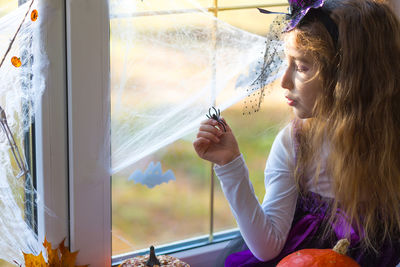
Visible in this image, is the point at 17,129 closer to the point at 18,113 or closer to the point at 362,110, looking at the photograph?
the point at 18,113

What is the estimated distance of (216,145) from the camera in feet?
3.47

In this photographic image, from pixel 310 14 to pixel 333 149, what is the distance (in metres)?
0.32

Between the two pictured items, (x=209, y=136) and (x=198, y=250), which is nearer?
(x=209, y=136)

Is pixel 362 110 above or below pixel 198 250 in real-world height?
above

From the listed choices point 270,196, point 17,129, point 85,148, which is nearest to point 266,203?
point 270,196

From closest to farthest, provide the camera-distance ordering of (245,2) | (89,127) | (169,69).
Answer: (89,127) → (169,69) → (245,2)

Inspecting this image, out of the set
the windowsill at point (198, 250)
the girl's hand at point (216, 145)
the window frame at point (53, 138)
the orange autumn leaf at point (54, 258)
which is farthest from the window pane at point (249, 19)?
the orange autumn leaf at point (54, 258)

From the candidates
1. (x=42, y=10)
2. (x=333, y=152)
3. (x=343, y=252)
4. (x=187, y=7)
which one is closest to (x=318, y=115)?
(x=333, y=152)

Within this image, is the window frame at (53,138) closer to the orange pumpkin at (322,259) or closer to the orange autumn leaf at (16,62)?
the orange autumn leaf at (16,62)

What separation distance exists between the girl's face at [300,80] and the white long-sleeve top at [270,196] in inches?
5.4

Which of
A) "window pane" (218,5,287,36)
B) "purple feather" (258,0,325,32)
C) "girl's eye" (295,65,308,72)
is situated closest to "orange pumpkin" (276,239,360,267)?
"girl's eye" (295,65,308,72)

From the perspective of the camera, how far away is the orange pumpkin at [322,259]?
90cm

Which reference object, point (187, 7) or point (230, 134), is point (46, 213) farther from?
point (187, 7)

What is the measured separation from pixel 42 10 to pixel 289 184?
704mm
